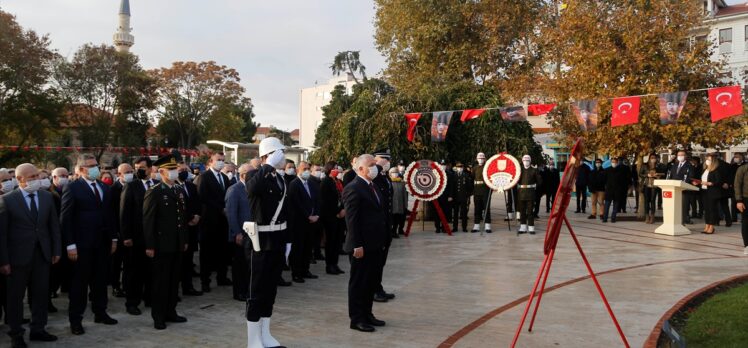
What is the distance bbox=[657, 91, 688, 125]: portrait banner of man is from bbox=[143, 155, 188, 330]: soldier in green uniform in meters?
Answer: 11.9

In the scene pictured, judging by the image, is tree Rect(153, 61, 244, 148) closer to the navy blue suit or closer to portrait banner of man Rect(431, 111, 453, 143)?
portrait banner of man Rect(431, 111, 453, 143)

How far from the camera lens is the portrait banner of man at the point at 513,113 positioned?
16.0 meters

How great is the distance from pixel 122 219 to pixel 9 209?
59.8 inches

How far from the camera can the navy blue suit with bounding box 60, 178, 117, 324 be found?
629cm

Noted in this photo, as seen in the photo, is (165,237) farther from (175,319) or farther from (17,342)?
(17,342)

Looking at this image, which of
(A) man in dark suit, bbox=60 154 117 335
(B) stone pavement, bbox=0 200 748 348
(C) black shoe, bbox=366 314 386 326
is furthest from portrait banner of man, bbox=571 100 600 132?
(A) man in dark suit, bbox=60 154 117 335

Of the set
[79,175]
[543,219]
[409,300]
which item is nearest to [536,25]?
[543,219]

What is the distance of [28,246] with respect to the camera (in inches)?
225

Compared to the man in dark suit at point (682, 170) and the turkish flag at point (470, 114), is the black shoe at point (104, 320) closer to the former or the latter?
the turkish flag at point (470, 114)

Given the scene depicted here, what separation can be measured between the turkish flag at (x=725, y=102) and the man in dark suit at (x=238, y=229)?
35.2ft

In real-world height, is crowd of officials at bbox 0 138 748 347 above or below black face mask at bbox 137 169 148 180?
below

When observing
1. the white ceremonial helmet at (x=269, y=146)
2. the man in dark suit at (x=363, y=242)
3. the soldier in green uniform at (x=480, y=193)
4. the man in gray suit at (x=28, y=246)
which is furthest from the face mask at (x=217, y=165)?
the soldier in green uniform at (x=480, y=193)

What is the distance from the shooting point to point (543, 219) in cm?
1856

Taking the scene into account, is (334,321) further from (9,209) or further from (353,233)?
(9,209)
